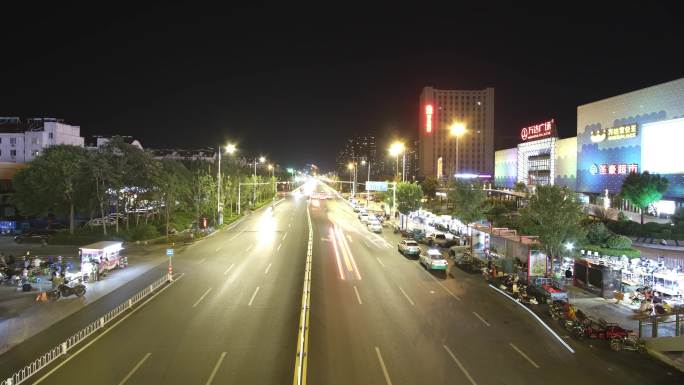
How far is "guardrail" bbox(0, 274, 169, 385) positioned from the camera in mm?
14492

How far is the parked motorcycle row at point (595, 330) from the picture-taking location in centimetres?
1795

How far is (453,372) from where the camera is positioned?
49.9ft

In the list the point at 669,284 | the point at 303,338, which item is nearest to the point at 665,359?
the point at 669,284

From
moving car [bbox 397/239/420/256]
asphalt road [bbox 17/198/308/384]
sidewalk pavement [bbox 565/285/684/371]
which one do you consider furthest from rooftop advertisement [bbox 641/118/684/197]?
asphalt road [bbox 17/198/308/384]

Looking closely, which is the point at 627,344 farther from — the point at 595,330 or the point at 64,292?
the point at 64,292

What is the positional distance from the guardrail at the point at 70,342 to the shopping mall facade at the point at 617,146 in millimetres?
40283

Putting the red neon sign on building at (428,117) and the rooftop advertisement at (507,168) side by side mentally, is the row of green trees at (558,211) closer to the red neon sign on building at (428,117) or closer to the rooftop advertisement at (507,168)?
the rooftop advertisement at (507,168)

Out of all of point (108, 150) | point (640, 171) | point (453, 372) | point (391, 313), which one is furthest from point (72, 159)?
point (640, 171)

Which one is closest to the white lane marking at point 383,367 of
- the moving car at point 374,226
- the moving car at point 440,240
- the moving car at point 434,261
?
the moving car at point 434,261

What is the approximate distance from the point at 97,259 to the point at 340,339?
1958 centimetres

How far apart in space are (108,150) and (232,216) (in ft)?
83.1

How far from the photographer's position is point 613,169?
61.1 meters

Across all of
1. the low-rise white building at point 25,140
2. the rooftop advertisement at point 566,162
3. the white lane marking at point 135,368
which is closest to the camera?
the white lane marking at point 135,368

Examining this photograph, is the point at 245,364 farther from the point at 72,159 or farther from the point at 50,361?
the point at 72,159
